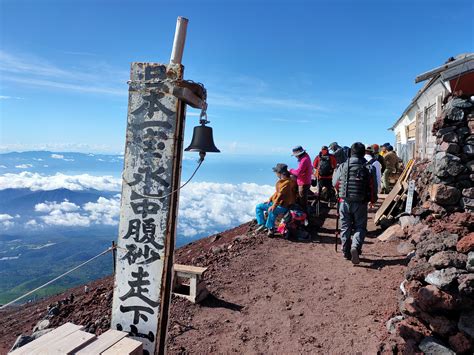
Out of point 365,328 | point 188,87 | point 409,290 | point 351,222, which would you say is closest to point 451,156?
point 351,222

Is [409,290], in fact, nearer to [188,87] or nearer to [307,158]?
[188,87]

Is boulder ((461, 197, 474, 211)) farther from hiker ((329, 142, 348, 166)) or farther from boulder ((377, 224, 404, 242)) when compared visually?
hiker ((329, 142, 348, 166))

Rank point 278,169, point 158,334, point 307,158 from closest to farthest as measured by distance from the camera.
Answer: point 158,334
point 278,169
point 307,158

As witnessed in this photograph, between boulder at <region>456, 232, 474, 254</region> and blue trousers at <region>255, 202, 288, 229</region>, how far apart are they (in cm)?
510

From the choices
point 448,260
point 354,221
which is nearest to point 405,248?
point 354,221

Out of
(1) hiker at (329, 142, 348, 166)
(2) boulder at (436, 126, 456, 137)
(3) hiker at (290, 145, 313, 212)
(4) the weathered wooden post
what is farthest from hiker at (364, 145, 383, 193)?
(4) the weathered wooden post

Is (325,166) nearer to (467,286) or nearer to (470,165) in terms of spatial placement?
(470,165)

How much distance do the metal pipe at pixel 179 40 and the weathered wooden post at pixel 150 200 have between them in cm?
1

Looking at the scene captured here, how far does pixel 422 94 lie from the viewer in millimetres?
12445

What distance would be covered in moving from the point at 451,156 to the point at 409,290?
3398 millimetres

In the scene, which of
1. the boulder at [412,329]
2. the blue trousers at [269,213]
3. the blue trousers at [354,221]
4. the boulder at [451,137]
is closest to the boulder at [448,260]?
the boulder at [412,329]

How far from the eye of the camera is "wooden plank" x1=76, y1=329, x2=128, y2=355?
3002mm

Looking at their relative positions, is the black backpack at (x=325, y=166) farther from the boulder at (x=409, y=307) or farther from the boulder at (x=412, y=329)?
the boulder at (x=412, y=329)

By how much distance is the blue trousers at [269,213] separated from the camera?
970 cm
